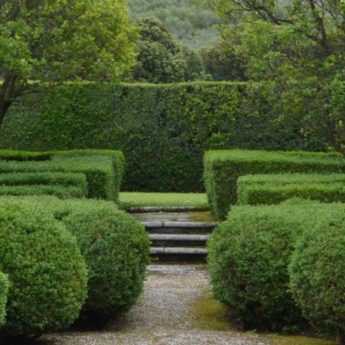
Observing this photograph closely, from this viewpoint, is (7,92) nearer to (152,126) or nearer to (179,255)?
(152,126)

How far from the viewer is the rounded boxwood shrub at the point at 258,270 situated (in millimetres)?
7570

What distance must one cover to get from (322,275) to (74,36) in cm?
1013

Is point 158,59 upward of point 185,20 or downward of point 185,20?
downward

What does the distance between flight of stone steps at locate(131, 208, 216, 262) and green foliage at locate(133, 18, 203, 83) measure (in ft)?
44.0

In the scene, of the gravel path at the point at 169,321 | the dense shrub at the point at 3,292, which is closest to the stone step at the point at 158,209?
the gravel path at the point at 169,321

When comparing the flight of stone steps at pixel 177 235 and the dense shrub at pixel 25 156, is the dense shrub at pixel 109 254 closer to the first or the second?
the flight of stone steps at pixel 177 235

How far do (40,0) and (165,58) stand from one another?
1405cm

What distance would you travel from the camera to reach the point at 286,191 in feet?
38.7

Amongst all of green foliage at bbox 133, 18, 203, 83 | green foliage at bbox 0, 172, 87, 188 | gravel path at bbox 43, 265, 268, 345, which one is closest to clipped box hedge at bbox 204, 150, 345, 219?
gravel path at bbox 43, 265, 268, 345

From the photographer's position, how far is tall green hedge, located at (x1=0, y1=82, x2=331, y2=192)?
2094cm

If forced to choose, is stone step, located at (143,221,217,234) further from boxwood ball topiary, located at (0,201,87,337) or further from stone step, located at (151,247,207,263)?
boxwood ball topiary, located at (0,201,87,337)

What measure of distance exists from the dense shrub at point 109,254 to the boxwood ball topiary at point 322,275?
1.78 m

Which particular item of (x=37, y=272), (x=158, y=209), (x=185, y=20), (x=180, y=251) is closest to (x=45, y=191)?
(x=180, y=251)

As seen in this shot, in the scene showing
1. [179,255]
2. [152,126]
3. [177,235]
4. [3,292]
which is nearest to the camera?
[3,292]
